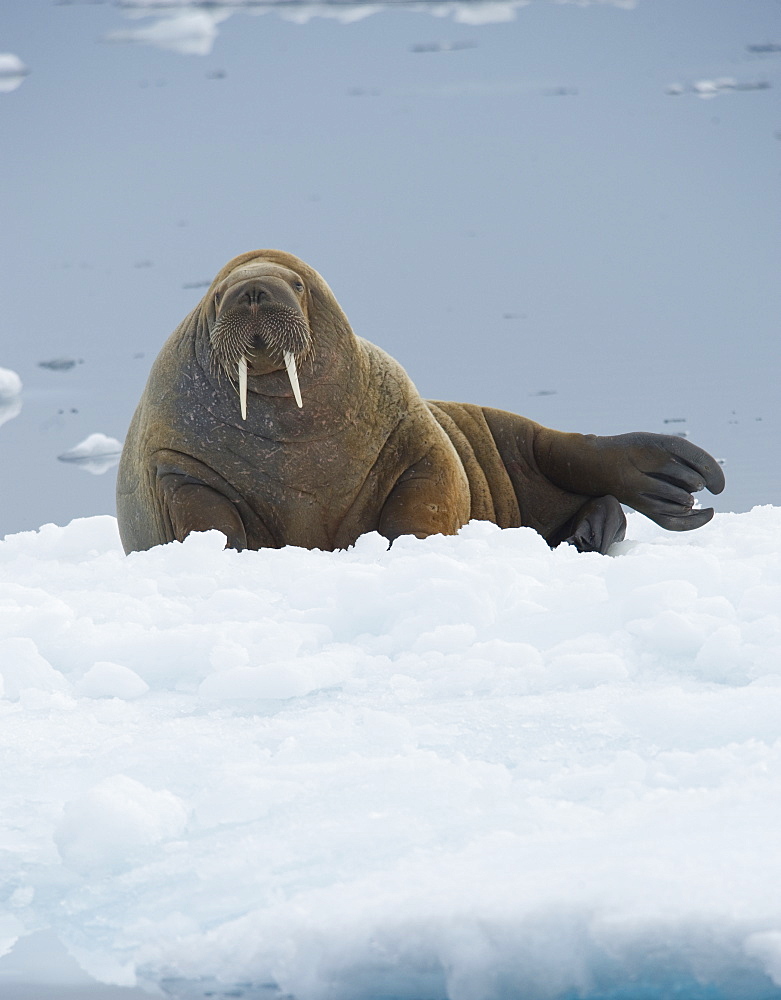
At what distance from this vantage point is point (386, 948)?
2004 millimetres

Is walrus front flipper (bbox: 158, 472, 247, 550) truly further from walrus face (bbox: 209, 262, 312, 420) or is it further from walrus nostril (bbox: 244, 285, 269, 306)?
walrus nostril (bbox: 244, 285, 269, 306)

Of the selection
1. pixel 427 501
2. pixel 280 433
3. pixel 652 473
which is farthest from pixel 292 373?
pixel 652 473

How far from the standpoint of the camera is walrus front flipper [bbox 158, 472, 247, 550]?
5707 millimetres

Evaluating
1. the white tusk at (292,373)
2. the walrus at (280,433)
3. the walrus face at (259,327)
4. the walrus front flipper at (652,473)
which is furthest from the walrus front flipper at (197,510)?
the walrus front flipper at (652,473)

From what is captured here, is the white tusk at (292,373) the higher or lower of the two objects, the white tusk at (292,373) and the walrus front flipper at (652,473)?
the higher

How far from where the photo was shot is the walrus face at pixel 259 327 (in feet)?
18.0

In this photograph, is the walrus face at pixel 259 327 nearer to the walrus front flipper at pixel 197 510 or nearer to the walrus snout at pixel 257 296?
the walrus snout at pixel 257 296

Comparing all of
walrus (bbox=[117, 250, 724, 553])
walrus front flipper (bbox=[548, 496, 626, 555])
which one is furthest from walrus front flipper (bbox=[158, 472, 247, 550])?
walrus front flipper (bbox=[548, 496, 626, 555])

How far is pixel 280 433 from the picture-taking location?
19.5 feet

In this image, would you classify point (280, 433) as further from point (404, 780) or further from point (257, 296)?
point (404, 780)

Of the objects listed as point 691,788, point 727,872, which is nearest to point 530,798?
point 691,788

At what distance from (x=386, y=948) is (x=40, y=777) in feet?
3.46

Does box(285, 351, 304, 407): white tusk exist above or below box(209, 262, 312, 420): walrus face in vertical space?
below

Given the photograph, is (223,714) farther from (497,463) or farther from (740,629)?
(497,463)
